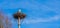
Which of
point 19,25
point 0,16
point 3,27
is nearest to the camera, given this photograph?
point 19,25

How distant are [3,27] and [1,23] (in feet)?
3.54

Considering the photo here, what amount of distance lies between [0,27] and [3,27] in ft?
1.54

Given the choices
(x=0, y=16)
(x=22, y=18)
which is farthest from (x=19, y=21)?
(x=0, y=16)

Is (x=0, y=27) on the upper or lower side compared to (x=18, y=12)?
upper

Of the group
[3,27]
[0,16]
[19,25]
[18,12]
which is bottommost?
[19,25]

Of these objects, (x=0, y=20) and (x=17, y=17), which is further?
(x=0, y=20)

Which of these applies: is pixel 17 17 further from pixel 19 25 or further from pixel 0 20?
pixel 0 20

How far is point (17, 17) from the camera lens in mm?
21031

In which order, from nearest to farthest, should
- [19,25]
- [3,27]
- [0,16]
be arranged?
[19,25] < [3,27] < [0,16]

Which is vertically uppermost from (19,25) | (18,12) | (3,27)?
(3,27)

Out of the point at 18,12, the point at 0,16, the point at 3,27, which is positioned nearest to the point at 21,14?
the point at 18,12

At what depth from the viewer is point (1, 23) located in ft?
101

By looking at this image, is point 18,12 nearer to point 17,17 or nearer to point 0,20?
point 17,17

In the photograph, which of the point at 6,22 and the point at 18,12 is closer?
the point at 18,12
